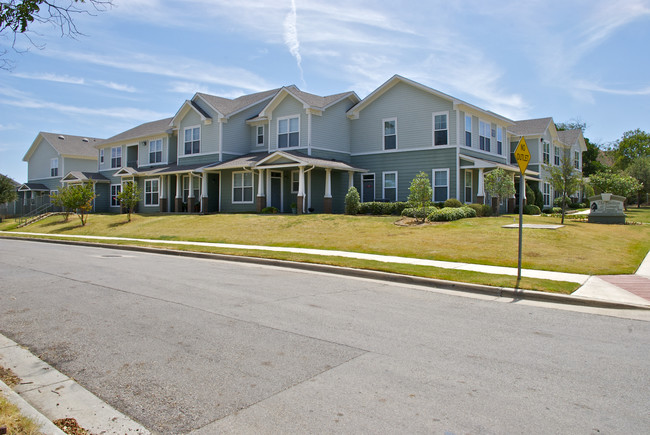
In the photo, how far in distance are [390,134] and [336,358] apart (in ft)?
82.5

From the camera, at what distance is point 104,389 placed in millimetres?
4578

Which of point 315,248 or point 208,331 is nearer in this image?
point 208,331

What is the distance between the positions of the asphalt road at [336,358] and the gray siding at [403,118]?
1958cm

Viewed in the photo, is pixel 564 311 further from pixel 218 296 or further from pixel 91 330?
pixel 91 330

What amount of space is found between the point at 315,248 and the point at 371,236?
9.33 feet

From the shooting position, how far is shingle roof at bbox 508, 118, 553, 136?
3644 centimetres

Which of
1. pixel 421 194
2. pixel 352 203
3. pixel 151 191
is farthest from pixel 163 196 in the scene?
pixel 421 194

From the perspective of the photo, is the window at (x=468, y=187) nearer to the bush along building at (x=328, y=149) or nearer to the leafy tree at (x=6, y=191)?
the bush along building at (x=328, y=149)

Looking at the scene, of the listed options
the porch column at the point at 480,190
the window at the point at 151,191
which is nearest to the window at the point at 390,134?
the porch column at the point at 480,190

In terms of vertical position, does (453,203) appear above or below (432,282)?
above

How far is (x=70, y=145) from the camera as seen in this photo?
50.6 meters

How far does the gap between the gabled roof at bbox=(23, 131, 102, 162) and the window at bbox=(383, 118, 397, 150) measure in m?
33.1

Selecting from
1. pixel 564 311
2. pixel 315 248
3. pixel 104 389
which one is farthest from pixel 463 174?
pixel 104 389

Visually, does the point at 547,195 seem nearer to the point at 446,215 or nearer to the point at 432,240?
the point at 446,215
